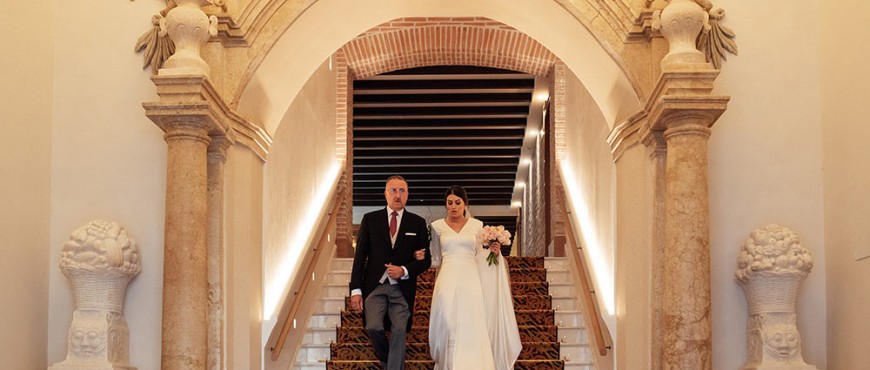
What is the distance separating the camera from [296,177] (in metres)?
10.1

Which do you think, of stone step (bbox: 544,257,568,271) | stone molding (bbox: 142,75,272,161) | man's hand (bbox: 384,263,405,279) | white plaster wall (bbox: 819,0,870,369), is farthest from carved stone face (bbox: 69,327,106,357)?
stone step (bbox: 544,257,568,271)

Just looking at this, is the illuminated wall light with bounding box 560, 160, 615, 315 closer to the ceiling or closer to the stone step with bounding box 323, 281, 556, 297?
the stone step with bounding box 323, 281, 556, 297

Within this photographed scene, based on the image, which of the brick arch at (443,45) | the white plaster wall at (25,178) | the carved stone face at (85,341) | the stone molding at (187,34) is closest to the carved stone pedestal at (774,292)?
the stone molding at (187,34)

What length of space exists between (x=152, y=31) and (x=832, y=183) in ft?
13.8

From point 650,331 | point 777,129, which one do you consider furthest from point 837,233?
point 650,331

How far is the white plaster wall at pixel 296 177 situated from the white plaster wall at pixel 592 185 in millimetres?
2523

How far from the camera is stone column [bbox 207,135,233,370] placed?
6.91 meters

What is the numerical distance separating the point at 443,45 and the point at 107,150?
6.23 m

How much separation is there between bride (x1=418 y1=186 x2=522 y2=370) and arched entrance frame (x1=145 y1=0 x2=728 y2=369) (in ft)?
3.20

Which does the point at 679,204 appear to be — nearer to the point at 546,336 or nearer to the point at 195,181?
the point at 195,181

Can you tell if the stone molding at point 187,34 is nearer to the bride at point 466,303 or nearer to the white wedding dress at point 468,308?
the bride at point 466,303

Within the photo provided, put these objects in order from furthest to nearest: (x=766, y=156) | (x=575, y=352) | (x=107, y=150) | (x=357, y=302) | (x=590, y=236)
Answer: (x=590, y=236) → (x=575, y=352) → (x=357, y=302) → (x=107, y=150) → (x=766, y=156)

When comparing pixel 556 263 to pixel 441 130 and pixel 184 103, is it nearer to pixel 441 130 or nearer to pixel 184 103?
pixel 184 103

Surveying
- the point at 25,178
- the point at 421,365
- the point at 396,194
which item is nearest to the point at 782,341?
the point at 396,194
